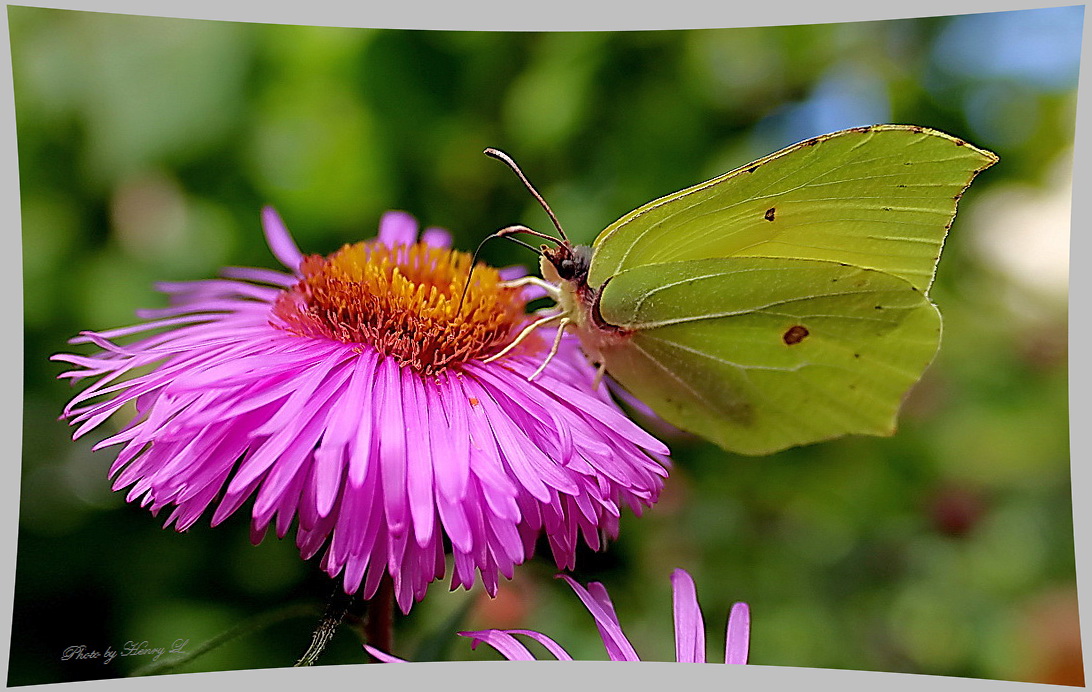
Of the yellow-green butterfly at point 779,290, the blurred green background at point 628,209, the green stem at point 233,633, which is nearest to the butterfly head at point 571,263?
the yellow-green butterfly at point 779,290

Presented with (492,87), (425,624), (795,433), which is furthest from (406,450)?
(492,87)

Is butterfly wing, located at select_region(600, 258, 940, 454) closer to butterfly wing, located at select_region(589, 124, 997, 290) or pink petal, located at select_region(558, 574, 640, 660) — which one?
butterfly wing, located at select_region(589, 124, 997, 290)

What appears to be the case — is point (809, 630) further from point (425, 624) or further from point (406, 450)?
point (406, 450)

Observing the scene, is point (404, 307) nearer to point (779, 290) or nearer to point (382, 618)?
point (382, 618)

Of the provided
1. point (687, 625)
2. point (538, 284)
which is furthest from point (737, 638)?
point (538, 284)

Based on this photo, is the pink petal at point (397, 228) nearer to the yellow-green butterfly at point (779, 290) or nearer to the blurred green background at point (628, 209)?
the blurred green background at point (628, 209)
